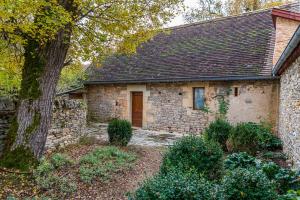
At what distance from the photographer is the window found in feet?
36.6

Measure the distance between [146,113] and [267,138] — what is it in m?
6.48

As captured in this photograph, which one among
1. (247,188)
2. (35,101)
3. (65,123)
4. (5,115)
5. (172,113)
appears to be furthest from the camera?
(172,113)

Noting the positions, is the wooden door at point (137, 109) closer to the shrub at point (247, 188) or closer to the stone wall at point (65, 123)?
the stone wall at point (65, 123)

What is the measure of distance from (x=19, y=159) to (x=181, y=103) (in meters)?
7.62

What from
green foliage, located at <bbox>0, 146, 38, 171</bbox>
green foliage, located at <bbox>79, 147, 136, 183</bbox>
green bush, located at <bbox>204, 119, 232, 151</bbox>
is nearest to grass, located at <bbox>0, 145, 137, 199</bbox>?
green foliage, located at <bbox>79, 147, 136, 183</bbox>

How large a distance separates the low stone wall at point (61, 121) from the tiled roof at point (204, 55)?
3.95 metres

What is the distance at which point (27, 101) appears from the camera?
5762mm

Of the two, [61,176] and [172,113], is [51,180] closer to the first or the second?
[61,176]

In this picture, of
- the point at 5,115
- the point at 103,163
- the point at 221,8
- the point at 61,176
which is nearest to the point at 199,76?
the point at 103,163

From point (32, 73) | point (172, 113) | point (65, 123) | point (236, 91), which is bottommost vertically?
point (65, 123)

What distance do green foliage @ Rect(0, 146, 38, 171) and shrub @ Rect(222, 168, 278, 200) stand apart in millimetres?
4390

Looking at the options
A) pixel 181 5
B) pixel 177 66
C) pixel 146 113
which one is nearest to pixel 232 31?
pixel 177 66

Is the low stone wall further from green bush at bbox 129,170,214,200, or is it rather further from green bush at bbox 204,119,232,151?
green bush at bbox 129,170,214,200

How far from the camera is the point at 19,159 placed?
5.55 m
